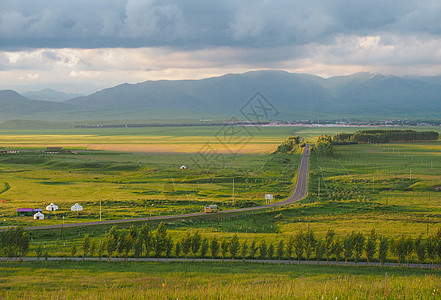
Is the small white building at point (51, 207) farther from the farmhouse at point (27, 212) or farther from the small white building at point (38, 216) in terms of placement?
the small white building at point (38, 216)

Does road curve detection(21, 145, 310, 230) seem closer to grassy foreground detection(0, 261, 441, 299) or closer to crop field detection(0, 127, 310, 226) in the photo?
crop field detection(0, 127, 310, 226)

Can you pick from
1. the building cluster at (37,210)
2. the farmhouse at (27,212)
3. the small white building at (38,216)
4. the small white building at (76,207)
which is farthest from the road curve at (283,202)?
the small white building at (76,207)

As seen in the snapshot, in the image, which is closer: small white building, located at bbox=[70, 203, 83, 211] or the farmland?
the farmland

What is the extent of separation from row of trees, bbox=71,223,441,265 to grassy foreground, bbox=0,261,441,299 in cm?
255

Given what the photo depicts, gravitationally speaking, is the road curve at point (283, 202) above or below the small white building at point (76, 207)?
below

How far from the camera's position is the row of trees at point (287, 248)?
45.0 metres

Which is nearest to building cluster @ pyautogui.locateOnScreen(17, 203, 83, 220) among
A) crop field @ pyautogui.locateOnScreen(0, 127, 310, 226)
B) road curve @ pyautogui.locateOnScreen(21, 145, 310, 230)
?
crop field @ pyautogui.locateOnScreen(0, 127, 310, 226)

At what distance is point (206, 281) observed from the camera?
1335 inches

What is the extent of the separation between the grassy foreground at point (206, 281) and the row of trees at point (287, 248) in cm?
255

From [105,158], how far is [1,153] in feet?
118

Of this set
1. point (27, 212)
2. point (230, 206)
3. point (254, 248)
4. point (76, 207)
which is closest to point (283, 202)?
point (230, 206)

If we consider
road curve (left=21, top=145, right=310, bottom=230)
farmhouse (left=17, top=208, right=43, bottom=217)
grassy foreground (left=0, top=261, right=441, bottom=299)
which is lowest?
road curve (left=21, top=145, right=310, bottom=230)

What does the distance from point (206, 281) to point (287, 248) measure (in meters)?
14.6

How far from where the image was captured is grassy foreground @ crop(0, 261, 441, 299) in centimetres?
2545
